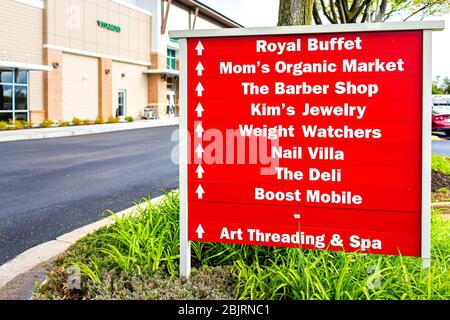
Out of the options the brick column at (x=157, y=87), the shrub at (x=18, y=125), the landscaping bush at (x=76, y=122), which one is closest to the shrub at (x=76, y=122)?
the landscaping bush at (x=76, y=122)

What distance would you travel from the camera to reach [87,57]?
36.8 meters

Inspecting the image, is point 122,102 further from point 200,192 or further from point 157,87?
point 200,192

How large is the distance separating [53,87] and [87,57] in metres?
5.27

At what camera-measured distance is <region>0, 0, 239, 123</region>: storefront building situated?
1173 inches

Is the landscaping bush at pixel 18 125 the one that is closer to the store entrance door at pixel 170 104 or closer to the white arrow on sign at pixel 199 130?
the store entrance door at pixel 170 104

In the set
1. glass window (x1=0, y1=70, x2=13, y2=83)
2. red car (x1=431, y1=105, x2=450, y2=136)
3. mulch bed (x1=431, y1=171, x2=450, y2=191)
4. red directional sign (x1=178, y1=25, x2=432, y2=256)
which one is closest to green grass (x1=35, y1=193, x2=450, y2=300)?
red directional sign (x1=178, y1=25, x2=432, y2=256)

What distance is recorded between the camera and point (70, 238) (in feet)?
18.1

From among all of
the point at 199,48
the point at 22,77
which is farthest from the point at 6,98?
the point at 199,48

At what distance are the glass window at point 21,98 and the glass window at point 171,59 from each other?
1988cm

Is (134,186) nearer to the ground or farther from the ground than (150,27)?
nearer to the ground

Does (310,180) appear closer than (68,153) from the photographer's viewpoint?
Yes

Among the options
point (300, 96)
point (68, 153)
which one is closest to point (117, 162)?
point (68, 153)

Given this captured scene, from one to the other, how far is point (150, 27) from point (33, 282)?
43.1 meters
